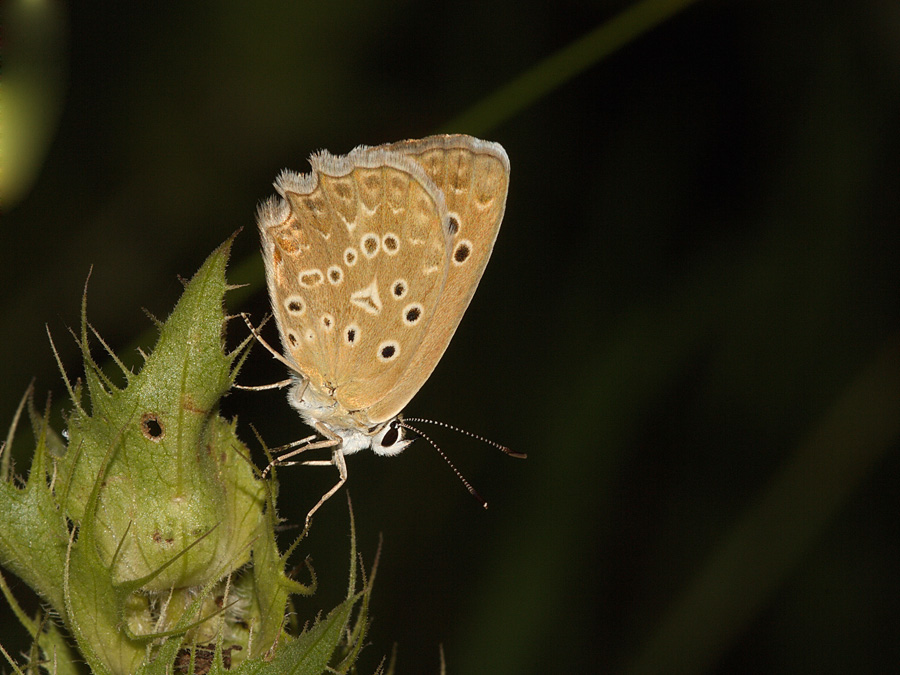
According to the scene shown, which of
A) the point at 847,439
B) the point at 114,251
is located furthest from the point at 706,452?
the point at 114,251

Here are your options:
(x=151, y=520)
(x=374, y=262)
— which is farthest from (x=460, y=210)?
(x=151, y=520)

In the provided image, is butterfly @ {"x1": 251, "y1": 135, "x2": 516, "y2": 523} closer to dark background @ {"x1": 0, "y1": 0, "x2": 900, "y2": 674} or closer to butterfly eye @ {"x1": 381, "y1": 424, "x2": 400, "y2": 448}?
butterfly eye @ {"x1": 381, "y1": 424, "x2": 400, "y2": 448}

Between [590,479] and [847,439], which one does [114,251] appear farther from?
[847,439]

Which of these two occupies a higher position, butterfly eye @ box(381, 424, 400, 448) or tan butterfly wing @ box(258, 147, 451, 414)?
tan butterfly wing @ box(258, 147, 451, 414)

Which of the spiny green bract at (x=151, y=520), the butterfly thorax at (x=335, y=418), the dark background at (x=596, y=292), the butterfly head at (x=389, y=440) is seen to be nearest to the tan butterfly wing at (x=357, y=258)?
the butterfly thorax at (x=335, y=418)

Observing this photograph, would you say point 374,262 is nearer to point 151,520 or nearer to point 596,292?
point 151,520

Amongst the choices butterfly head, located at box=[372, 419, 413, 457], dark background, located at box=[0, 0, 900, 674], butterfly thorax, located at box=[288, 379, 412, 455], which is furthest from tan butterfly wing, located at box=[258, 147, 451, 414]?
dark background, located at box=[0, 0, 900, 674]
